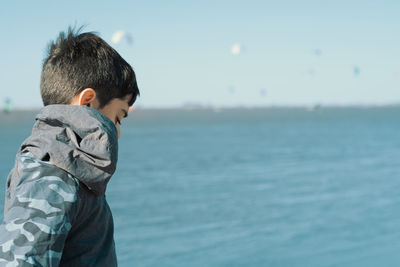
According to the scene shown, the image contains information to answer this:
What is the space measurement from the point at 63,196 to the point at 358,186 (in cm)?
1651

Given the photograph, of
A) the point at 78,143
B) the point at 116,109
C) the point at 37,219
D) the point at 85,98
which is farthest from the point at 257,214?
the point at 37,219

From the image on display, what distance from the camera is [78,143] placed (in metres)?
1.15

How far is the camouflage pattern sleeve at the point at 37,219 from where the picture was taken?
98cm

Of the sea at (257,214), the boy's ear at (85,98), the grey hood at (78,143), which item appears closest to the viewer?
the grey hood at (78,143)

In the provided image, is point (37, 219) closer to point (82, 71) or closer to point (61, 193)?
point (61, 193)

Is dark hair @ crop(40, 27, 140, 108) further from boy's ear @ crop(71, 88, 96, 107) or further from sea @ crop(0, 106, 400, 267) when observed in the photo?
sea @ crop(0, 106, 400, 267)

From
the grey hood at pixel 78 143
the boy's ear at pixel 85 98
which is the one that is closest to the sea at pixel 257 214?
the boy's ear at pixel 85 98

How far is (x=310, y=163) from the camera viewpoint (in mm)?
24156

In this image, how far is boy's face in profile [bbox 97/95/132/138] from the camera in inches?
54.1

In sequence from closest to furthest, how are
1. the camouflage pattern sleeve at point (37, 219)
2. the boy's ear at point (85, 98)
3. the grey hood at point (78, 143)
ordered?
the camouflage pattern sleeve at point (37, 219) → the grey hood at point (78, 143) → the boy's ear at point (85, 98)

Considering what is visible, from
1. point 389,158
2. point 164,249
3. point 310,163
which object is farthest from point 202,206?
point 389,158

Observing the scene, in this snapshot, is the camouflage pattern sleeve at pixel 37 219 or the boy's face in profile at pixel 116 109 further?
the boy's face in profile at pixel 116 109

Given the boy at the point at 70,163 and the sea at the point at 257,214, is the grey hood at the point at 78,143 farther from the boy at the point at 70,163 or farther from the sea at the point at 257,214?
the sea at the point at 257,214

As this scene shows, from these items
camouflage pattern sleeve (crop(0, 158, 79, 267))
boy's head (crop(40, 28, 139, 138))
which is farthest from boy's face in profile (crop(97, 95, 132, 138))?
camouflage pattern sleeve (crop(0, 158, 79, 267))
